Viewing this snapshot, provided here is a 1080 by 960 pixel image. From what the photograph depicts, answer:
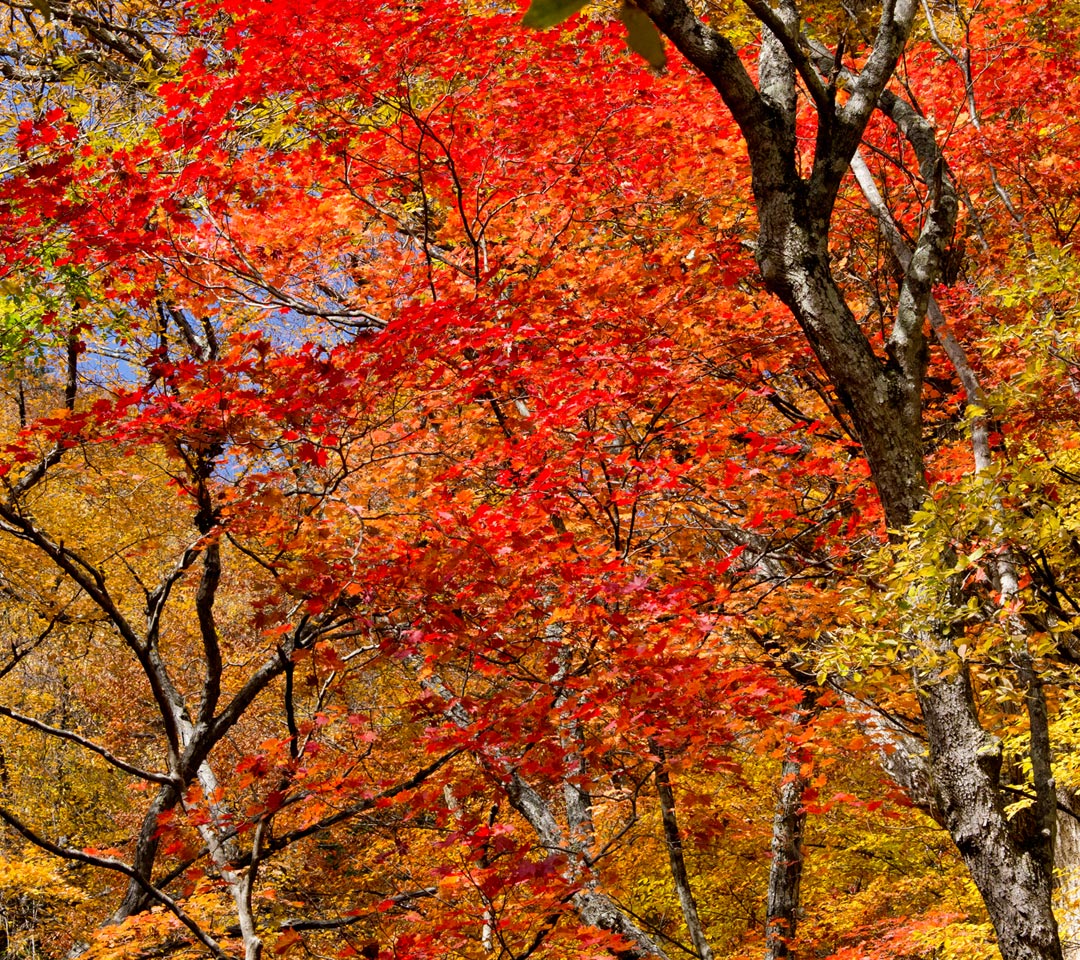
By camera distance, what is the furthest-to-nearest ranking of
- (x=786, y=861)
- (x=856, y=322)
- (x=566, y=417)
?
(x=786, y=861), (x=566, y=417), (x=856, y=322)

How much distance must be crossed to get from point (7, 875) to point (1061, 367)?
989 centimetres

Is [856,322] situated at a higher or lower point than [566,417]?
lower

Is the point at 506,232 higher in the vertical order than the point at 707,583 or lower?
higher

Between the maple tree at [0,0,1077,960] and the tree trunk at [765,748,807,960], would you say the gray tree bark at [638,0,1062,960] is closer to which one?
the maple tree at [0,0,1077,960]

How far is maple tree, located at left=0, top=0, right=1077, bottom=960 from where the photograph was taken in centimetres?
439

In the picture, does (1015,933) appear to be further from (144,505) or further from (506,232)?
(144,505)

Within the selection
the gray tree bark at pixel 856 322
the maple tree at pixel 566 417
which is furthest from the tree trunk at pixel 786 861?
the gray tree bark at pixel 856 322

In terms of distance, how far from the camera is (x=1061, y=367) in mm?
4516

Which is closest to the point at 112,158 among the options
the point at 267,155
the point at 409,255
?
the point at 267,155

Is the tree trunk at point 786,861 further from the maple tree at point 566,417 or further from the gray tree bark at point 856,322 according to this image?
the gray tree bark at point 856,322

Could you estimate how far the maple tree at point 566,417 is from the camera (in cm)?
439

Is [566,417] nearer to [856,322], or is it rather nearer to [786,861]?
[856,322]

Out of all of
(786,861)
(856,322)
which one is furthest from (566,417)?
(786,861)

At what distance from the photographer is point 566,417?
589cm
